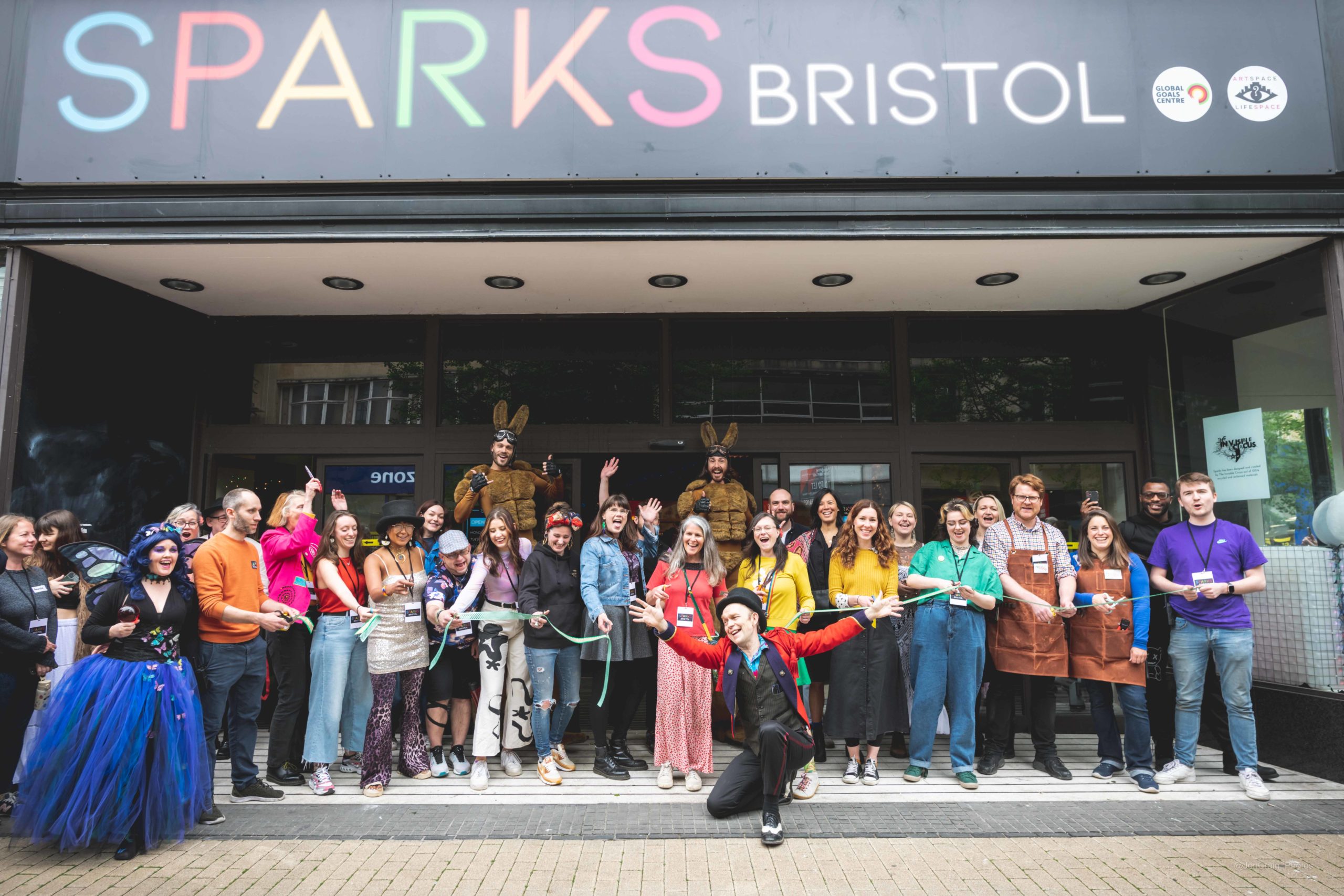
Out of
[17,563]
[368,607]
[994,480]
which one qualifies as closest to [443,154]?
[368,607]

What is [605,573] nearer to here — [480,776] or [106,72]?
[480,776]

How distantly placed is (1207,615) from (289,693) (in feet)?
19.2

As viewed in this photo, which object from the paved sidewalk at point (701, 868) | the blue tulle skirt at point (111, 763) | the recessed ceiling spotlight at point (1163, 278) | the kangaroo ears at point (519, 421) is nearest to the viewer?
the paved sidewalk at point (701, 868)

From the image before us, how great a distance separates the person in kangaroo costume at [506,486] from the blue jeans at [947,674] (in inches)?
127

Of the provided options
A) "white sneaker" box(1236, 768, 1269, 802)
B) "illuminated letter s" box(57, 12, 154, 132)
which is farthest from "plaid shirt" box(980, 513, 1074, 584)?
"illuminated letter s" box(57, 12, 154, 132)

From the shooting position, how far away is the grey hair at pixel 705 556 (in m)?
5.24

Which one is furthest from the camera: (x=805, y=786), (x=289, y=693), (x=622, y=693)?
(x=622, y=693)

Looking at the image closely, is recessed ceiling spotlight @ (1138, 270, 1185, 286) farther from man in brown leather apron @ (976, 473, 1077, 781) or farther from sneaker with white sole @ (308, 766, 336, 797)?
sneaker with white sole @ (308, 766, 336, 797)

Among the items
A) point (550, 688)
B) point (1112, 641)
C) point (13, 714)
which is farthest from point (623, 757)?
point (13, 714)

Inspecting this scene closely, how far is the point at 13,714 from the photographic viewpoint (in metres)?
4.30

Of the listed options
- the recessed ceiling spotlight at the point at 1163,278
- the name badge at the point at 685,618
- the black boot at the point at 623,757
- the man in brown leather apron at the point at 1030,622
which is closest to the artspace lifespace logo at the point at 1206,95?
the recessed ceiling spotlight at the point at 1163,278

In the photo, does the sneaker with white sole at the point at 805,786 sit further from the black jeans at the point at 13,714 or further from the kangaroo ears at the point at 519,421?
the black jeans at the point at 13,714

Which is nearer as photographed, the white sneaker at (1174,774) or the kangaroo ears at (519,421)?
the white sneaker at (1174,774)

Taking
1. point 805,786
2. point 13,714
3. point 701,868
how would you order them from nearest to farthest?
point 701,868 < point 13,714 < point 805,786
